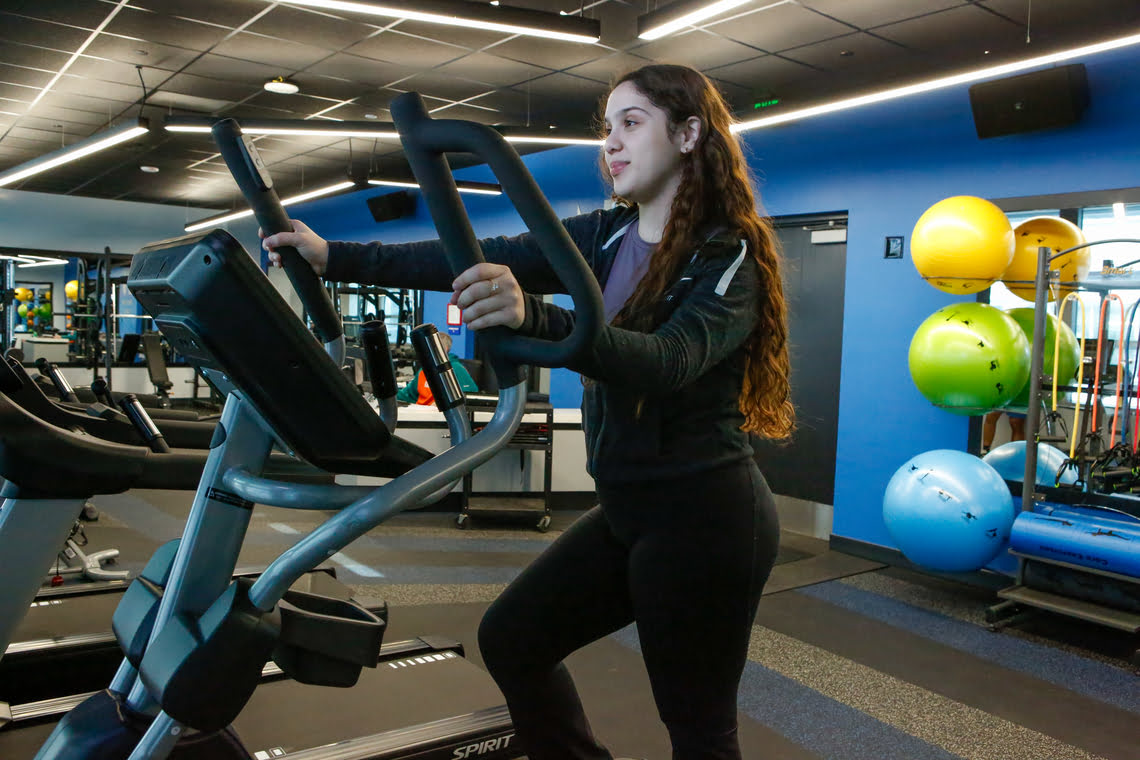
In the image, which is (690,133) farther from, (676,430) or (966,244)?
(966,244)

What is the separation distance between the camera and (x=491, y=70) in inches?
243

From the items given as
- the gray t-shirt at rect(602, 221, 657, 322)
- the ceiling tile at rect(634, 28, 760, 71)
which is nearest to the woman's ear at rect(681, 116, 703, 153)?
the gray t-shirt at rect(602, 221, 657, 322)

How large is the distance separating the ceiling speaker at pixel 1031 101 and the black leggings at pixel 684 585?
3970 mm

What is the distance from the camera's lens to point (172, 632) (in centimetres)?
106

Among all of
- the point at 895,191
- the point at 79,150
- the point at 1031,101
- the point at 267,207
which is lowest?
the point at 267,207

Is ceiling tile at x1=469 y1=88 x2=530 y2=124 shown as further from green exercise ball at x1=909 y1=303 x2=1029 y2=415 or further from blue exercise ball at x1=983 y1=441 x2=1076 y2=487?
blue exercise ball at x1=983 y1=441 x2=1076 y2=487

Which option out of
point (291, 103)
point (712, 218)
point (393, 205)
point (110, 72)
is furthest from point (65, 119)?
point (712, 218)

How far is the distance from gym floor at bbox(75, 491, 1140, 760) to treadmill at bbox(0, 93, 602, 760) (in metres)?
0.53

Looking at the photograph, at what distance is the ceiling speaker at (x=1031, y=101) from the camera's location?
420 centimetres

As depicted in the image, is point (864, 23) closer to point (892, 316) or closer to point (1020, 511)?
point (892, 316)

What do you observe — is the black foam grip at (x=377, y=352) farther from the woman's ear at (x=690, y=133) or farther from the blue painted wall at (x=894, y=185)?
the blue painted wall at (x=894, y=185)

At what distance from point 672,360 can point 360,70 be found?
19.9 ft

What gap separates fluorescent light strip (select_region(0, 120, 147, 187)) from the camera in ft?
22.6

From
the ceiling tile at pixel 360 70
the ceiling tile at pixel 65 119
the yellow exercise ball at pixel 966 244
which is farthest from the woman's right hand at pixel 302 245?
the ceiling tile at pixel 65 119
